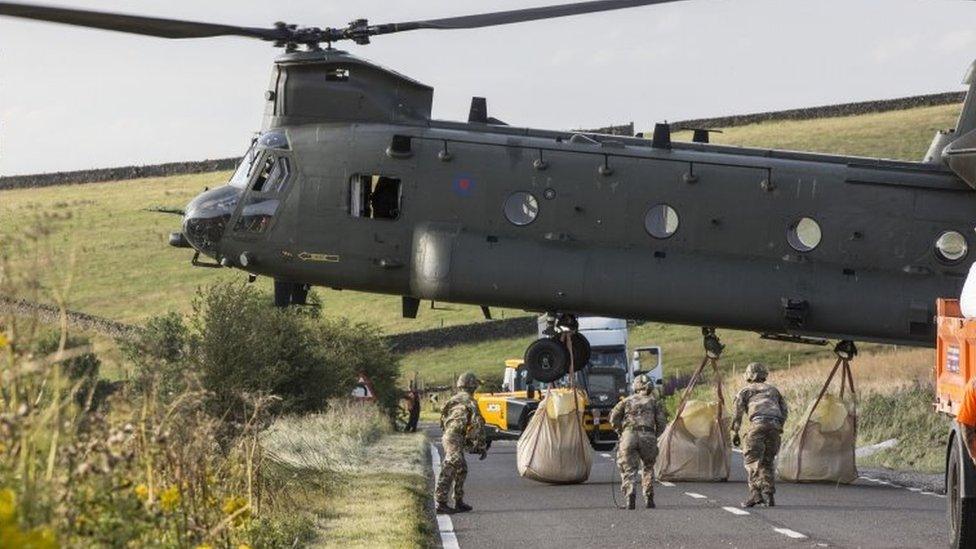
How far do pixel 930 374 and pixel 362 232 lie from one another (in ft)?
69.4

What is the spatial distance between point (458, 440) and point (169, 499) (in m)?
12.1

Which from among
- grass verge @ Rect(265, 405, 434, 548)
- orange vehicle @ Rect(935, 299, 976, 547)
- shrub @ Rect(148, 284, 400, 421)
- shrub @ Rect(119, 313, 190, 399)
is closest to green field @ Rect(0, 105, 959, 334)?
grass verge @ Rect(265, 405, 434, 548)

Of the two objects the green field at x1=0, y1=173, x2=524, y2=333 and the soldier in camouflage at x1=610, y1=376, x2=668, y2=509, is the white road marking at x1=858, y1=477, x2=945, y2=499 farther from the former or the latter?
the green field at x1=0, y1=173, x2=524, y2=333

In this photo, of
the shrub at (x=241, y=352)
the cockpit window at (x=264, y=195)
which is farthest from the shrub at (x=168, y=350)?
the cockpit window at (x=264, y=195)

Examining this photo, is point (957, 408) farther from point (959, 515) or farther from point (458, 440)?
point (458, 440)

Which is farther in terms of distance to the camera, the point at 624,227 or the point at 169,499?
the point at 624,227

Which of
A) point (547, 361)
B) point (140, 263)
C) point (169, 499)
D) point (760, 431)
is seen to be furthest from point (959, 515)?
point (140, 263)

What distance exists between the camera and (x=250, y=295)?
27.0m

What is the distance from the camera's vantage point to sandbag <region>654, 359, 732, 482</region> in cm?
2644

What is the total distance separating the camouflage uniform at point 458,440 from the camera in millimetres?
21719

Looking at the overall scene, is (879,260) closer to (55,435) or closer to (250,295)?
(250,295)

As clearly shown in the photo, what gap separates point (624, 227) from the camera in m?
20.6

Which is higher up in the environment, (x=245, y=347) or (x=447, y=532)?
(x=245, y=347)

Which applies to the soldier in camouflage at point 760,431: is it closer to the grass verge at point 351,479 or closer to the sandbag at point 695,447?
the sandbag at point 695,447
